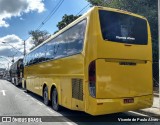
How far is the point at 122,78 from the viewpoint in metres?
8.70

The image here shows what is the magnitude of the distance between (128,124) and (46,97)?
18.4ft

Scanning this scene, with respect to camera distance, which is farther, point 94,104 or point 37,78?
point 37,78

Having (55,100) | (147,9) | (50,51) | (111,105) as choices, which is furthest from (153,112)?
(147,9)

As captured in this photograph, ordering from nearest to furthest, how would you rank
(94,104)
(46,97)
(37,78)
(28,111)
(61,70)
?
(94,104) < (61,70) < (28,111) < (46,97) < (37,78)

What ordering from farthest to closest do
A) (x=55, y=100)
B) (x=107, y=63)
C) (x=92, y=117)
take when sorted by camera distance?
(x=55, y=100), (x=92, y=117), (x=107, y=63)

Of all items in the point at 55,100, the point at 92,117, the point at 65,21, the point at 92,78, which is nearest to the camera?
the point at 92,78

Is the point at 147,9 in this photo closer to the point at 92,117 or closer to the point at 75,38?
the point at 75,38

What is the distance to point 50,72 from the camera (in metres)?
12.7

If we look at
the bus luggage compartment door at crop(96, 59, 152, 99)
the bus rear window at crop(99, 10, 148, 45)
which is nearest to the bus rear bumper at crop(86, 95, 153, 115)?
the bus luggage compartment door at crop(96, 59, 152, 99)

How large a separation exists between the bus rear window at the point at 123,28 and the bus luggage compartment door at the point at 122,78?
2.27 ft

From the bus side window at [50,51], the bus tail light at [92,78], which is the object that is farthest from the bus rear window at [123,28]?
the bus side window at [50,51]

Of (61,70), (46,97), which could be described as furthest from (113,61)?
(46,97)

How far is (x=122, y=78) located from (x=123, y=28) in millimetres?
1569

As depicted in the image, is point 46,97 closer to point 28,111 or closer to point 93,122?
point 28,111
